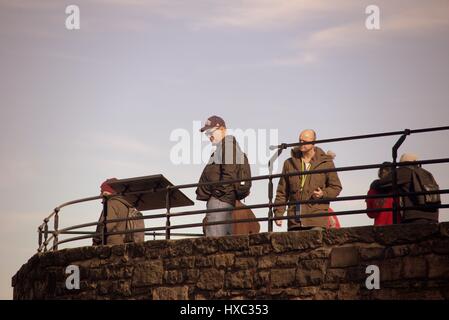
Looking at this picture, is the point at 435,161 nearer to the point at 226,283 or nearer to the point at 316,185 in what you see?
the point at 316,185

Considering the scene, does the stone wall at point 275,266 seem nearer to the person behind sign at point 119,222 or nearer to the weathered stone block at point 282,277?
the weathered stone block at point 282,277

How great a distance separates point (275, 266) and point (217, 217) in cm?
150

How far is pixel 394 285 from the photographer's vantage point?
14.4 metres

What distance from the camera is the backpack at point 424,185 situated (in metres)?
14.6

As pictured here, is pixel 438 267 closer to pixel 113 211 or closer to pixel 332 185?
pixel 332 185

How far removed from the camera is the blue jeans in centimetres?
1658

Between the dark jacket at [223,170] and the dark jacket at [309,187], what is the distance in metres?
0.75

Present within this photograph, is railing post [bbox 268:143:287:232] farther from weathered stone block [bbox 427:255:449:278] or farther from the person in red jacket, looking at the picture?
weathered stone block [bbox 427:255:449:278]

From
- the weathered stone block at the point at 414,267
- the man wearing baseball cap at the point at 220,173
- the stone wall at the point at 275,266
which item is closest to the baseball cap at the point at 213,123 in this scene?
the man wearing baseball cap at the point at 220,173

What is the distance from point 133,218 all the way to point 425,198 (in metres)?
4.52

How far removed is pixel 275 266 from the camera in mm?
15445

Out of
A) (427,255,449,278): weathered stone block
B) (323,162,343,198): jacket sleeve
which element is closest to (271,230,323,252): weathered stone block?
(323,162,343,198): jacket sleeve

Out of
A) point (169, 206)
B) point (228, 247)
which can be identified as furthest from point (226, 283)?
point (169, 206)

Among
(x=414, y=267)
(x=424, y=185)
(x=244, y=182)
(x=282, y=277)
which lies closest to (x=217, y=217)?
(x=244, y=182)
